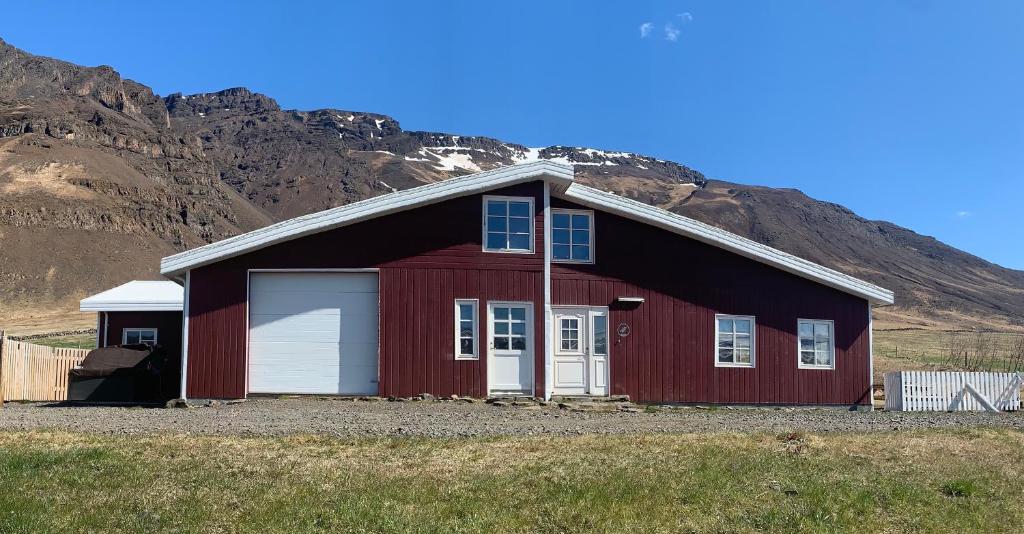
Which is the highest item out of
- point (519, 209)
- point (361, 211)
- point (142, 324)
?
point (519, 209)

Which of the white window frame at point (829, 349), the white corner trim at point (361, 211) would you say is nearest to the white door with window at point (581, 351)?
the white corner trim at point (361, 211)

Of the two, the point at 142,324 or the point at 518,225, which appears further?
the point at 142,324

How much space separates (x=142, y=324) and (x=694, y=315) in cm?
1481

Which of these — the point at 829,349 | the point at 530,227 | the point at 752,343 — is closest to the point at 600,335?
the point at 530,227

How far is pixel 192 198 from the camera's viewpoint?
108 m

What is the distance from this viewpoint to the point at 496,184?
18.2m

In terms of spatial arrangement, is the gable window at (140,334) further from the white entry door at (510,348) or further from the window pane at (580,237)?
the window pane at (580,237)

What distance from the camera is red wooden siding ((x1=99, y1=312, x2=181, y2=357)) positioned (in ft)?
77.8

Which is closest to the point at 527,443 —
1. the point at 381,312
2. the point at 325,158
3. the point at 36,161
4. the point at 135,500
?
the point at 135,500

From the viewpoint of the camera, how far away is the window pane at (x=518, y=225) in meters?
18.5

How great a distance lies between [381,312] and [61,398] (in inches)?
360

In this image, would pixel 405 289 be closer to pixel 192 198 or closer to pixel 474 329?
pixel 474 329

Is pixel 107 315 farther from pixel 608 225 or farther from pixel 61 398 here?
pixel 608 225

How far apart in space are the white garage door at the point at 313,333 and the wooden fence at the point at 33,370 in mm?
5370
